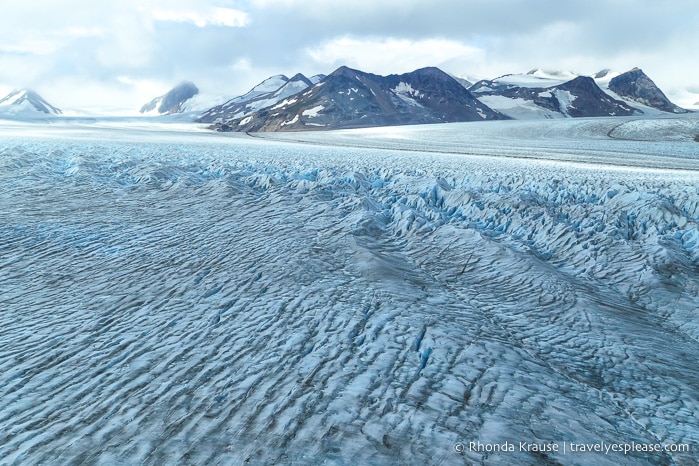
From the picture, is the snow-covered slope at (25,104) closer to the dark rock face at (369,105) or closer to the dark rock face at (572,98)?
the dark rock face at (369,105)

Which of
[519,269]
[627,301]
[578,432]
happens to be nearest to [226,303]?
[578,432]

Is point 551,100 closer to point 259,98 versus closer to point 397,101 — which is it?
point 397,101

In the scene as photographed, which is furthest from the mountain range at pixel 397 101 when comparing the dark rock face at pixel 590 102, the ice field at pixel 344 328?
the ice field at pixel 344 328

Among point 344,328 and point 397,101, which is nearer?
point 344,328

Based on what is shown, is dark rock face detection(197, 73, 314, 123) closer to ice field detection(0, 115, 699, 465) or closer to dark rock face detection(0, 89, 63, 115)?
dark rock face detection(0, 89, 63, 115)

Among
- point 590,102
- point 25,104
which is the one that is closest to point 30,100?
point 25,104

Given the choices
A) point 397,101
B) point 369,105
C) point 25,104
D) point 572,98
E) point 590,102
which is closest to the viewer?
point 369,105
